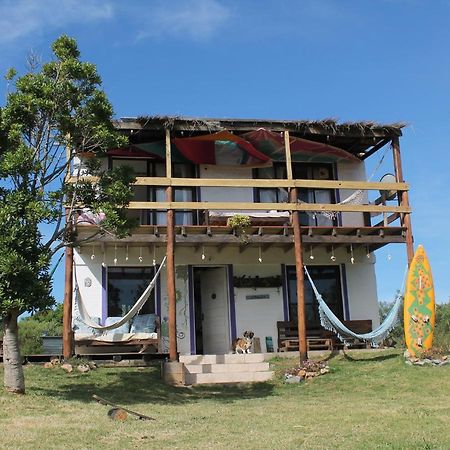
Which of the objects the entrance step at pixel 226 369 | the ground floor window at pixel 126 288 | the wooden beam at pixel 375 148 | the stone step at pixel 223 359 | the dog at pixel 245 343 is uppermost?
the wooden beam at pixel 375 148

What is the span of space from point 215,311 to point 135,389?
18.4 feet

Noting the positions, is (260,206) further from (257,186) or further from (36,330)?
(36,330)

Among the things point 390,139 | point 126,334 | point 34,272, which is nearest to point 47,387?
point 34,272

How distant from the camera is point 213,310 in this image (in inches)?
655

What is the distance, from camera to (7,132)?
32.5 feet

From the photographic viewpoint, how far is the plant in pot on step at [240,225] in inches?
577

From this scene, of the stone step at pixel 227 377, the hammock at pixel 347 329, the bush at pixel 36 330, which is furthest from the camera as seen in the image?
the bush at pixel 36 330

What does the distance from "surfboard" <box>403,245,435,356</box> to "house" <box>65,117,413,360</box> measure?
1942 millimetres

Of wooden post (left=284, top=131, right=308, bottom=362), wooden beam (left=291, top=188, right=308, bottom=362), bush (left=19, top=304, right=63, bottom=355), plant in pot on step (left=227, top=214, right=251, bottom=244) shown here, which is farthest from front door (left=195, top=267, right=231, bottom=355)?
bush (left=19, top=304, right=63, bottom=355)

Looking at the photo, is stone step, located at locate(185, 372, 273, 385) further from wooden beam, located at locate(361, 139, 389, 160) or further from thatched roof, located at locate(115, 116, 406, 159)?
wooden beam, located at locate(361, 139, 389, 160)

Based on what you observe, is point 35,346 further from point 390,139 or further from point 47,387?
point 390,139

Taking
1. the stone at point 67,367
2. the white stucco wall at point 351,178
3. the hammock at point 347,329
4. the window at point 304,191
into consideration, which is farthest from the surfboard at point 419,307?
the stone at point 67,367

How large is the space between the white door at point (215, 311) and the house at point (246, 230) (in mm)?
31

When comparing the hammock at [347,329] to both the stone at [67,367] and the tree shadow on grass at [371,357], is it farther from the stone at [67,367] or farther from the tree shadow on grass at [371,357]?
the stone at [67,367]
